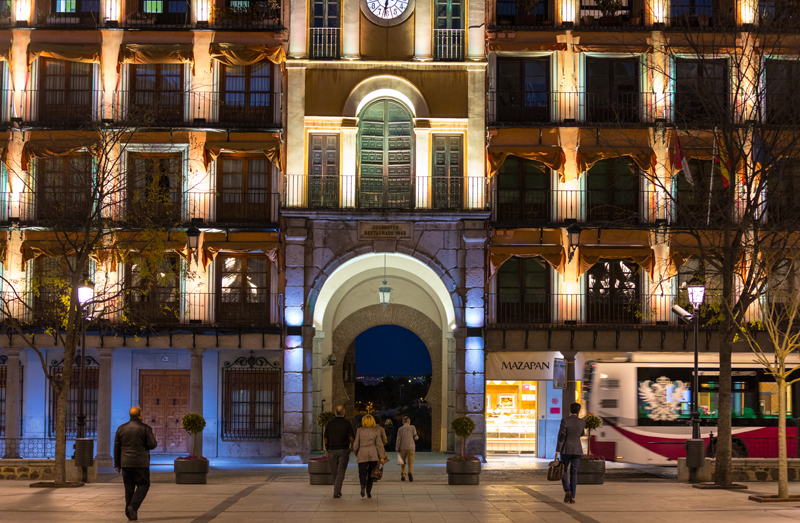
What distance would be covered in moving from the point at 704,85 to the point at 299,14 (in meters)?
13.2

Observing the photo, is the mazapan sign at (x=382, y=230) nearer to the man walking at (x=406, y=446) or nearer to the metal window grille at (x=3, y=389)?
the man walking at (x=406, y=446)

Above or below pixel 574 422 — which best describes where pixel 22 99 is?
above

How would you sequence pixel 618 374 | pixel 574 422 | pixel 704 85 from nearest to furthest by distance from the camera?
pixel 574 422 < pixel 704 85 < pixel 618 374

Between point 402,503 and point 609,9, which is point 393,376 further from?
point 402,503

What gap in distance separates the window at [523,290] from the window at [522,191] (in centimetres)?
146

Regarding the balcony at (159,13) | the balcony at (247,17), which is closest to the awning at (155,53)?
the balcony at (159,13)

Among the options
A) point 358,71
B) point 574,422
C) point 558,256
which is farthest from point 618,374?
point 358,71

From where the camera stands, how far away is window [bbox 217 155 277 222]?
28.0m

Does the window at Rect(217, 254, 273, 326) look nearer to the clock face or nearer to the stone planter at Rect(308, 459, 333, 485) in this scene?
the clock face

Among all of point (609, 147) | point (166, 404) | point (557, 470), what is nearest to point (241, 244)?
point (166, 404)

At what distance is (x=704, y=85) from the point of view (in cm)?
1944

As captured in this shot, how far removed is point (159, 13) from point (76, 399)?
41.1 ft

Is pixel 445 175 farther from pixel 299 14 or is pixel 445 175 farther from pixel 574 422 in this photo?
pixel 574 422

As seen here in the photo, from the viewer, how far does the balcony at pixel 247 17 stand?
27.8 m
